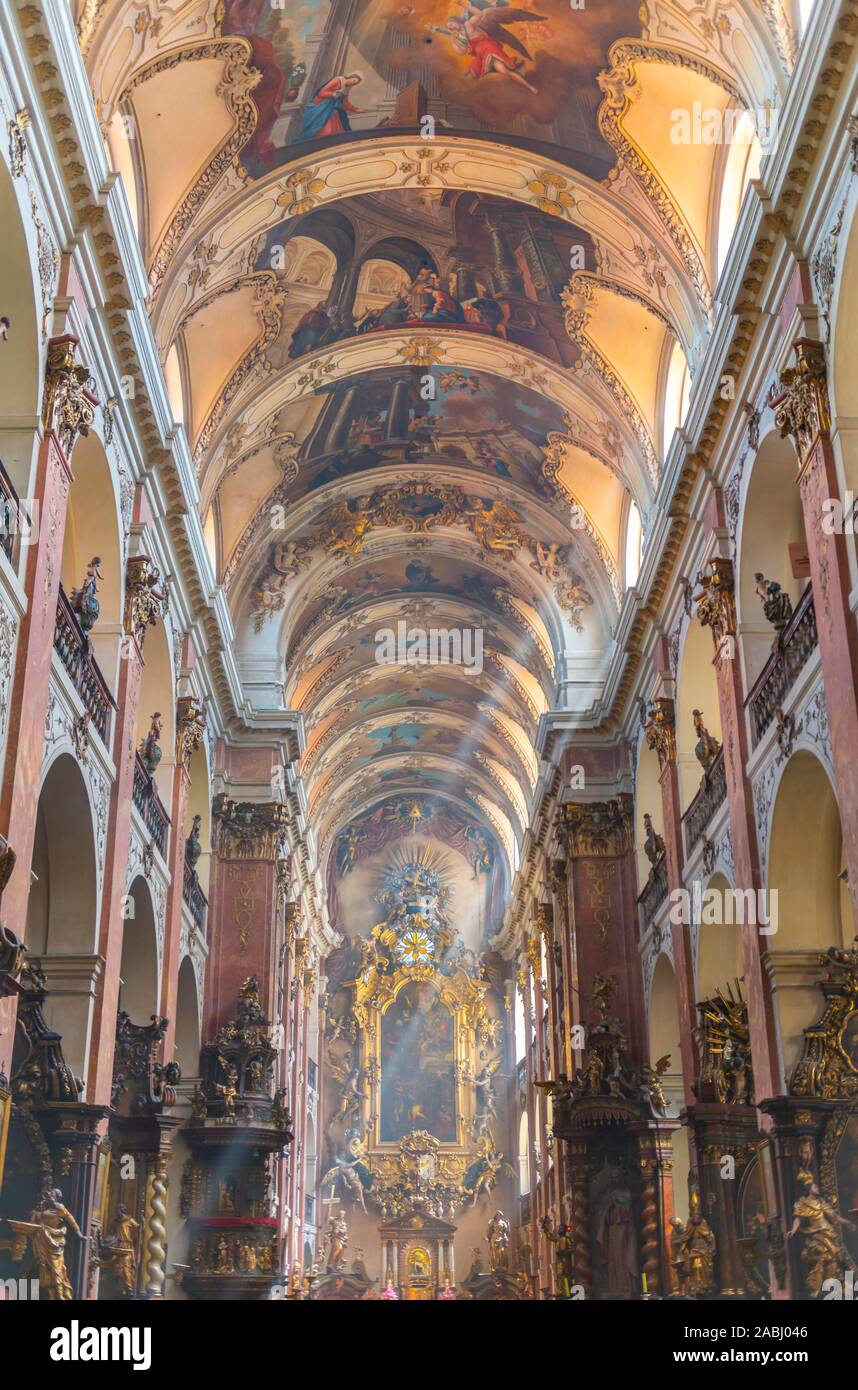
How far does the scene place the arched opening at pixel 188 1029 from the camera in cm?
2311

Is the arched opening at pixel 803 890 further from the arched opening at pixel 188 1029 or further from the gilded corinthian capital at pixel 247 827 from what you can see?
the gilded corinthian capital at pixel 247 827

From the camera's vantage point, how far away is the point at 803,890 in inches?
602

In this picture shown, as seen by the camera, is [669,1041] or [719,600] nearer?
[719,600]

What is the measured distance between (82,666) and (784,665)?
7330 millimetres

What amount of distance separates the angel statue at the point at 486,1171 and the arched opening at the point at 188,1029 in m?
20.2

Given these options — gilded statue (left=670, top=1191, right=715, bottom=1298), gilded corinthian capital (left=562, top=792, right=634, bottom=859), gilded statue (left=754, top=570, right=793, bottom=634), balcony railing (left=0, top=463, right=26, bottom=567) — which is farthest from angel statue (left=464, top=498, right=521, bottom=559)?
balcony railing (left=0, top=463, right=26, bottom=567)

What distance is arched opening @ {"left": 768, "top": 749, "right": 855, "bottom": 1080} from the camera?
14688mm

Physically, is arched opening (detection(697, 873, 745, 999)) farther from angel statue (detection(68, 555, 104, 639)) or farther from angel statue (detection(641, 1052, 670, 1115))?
angel statue (detection(68, 555, 104, 639))

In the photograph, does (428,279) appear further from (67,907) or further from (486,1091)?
(486,1091)

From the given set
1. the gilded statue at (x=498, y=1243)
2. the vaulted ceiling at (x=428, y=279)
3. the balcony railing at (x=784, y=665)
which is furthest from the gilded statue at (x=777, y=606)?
the gilded statue at (x=498, y=1243)

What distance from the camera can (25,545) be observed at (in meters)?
12.3

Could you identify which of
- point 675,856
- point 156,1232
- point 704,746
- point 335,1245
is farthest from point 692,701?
point 335,1245

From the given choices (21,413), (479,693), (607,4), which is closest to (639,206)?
(607,4)
